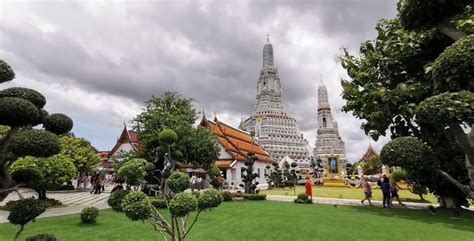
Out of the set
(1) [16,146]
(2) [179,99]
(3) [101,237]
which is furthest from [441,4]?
(2) [179,99]

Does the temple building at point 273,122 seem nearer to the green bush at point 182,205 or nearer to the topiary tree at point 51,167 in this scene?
the topiary tree at point 51,167

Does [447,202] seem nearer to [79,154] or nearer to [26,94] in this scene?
[26,94]

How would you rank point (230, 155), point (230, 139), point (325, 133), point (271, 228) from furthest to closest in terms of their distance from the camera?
point (325, 133), point (230, 139), point (230, 155), point (271, 228)

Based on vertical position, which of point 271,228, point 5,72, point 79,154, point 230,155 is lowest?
point 271,228

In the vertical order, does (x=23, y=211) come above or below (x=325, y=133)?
below

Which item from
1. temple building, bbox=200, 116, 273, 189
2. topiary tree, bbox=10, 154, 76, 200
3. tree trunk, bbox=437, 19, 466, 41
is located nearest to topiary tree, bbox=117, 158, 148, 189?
tree trunk, bbox=437, 19, 466, 41

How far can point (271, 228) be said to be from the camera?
29.0 feet

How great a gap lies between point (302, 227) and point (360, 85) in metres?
8.85

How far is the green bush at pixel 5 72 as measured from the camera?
4.20m

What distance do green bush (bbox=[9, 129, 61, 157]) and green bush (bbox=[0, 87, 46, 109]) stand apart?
85 centimetres

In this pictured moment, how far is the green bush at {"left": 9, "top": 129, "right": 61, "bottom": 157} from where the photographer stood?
4.02 m

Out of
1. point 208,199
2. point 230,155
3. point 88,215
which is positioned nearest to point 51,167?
point 88,215

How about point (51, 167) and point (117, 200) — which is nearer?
point (117, 200)

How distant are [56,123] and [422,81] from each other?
514 inches
